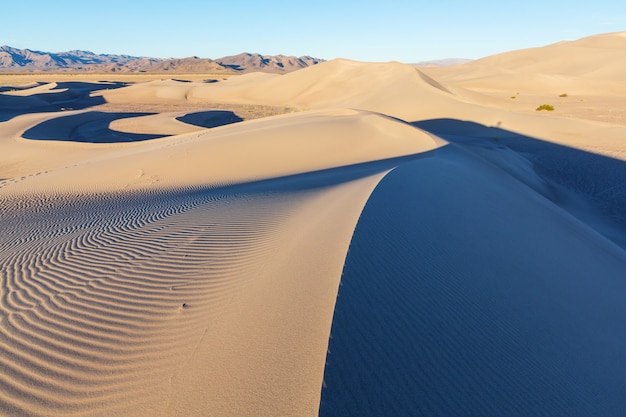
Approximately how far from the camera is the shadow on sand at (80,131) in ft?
65.7

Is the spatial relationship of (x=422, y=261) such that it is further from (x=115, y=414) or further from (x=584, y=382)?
(x=115, y=414)

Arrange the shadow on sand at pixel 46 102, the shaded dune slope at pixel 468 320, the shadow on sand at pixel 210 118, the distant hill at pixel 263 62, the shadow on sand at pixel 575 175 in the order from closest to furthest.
Answer: the shaded dune slope at pixel 468 320 < the shadow on sand at pixel 575 175 < the shadow on sand at pixel 210 118 < the shadow on sand at pixel 46 102 < the distant hill at pixel 263 62

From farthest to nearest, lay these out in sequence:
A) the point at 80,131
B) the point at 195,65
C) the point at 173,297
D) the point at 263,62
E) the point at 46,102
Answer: the point at 263,62, the point at 195,65, the point at 46,102, the point at 80,131, the point at 173,297

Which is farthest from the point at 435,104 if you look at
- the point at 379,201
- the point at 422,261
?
the point at 422,261

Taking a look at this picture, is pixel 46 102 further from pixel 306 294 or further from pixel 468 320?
pixel 468 320

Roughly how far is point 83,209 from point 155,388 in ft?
18.8

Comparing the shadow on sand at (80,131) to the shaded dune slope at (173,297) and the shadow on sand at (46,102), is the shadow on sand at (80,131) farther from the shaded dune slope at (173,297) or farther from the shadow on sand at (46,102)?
the shaded dune slope at (173,297)

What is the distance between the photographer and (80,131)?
22.3 m

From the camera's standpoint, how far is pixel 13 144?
16688mm

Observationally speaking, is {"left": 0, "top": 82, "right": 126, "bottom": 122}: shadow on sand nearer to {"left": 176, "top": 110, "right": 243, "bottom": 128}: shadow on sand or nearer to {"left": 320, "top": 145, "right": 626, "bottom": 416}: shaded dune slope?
{"left": 176, "top": 110, "right": 243, "bottom": 128}: shadow on sand

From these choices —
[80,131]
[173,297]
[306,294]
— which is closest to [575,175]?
[306,294]

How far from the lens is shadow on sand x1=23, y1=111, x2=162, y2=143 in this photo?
2002 centimetres

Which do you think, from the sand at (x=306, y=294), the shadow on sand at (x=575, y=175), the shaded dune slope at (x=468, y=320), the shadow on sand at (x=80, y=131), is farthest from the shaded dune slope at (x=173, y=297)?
the shadow on sand at (x=80, y=131)

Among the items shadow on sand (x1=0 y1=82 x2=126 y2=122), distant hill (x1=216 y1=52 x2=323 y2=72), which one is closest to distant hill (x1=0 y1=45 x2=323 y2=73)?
distant hill (x1=216 y1=52 x2=323 y2=72)
